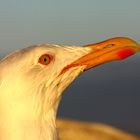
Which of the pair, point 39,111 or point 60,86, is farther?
point 60,86

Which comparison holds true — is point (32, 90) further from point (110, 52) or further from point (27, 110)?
point (110, 52)

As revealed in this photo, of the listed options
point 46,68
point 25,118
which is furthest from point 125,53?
point 25,118

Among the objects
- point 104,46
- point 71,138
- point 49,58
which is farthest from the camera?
point 71,138

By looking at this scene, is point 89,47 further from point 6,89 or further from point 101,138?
point 101,138

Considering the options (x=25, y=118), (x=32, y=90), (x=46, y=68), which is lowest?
(x=25, y=118)

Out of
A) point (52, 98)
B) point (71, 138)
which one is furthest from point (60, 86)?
point (71, 138)

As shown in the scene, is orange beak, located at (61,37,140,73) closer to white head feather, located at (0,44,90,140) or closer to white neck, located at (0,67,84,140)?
white head feather, located at (0,44,90,140)

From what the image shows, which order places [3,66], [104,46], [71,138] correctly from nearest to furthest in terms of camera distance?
1. [3,66]
2. [104,46]
3. [71,138]

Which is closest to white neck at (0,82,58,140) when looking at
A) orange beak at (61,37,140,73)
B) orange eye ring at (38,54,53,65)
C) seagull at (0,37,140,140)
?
seagull at (0,37,140,140)
